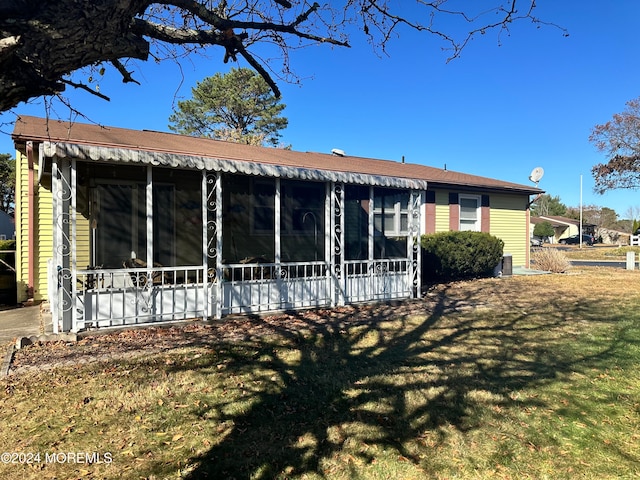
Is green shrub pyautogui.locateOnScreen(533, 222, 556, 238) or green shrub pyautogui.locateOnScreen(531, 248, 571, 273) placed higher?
green shrub pyautogui.locateOnScreen(533, 222, 556, 238)

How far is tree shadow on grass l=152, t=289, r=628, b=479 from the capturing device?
299 centimetres

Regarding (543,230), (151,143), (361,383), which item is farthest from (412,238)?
(543,230)

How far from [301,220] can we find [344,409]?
7558mm

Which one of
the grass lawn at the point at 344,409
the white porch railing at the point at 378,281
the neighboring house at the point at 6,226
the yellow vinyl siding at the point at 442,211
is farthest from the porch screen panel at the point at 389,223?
the neighboring house at the point at 6,226

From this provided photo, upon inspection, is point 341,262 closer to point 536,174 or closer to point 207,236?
point 207,236

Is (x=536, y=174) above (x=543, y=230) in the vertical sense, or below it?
above

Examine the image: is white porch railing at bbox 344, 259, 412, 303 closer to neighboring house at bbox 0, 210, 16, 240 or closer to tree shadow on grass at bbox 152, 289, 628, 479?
tree shadow on grass at bbox 152, 289, 628, 479

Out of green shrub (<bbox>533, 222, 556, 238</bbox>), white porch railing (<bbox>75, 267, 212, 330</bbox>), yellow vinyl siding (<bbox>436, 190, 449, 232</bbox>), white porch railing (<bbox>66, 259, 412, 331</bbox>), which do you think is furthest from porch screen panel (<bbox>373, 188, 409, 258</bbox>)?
green shrub (<bbox>533, 222, 556, 238</bbox>)

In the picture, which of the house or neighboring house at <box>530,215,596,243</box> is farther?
neighboring house at <box>530,215,596,243</box>

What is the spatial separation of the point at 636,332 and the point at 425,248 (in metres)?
6.61

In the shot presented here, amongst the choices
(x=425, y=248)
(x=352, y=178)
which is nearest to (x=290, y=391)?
(x=352, y=178)

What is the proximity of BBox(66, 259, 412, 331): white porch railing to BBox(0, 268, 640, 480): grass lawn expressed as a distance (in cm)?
147

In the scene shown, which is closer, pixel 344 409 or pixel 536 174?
pixel 344 409

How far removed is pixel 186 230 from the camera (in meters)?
9.86
